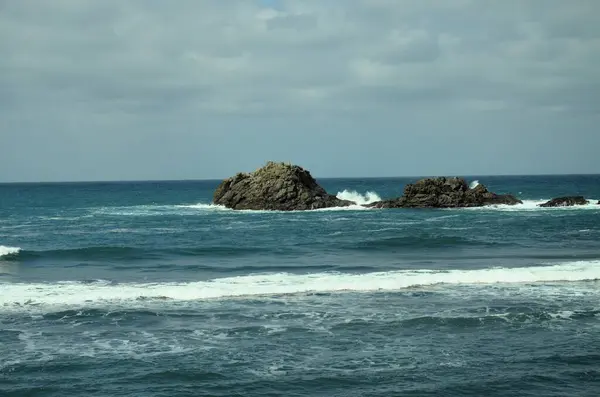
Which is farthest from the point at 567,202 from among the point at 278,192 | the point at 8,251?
the point at 8,251

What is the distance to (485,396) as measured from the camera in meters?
12.8

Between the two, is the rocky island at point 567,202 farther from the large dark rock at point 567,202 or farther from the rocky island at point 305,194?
the rocky island at point 305,194

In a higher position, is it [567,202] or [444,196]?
[444,196]

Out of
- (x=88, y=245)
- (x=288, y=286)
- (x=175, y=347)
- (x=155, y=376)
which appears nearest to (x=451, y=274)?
(x=288, y=286)

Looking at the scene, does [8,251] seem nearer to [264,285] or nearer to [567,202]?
[264,285]

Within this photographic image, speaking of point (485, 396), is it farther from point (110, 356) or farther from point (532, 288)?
point (532, 288)

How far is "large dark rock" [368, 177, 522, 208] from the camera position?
240 feet

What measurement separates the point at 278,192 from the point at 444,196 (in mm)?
17646

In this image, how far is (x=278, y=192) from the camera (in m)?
73.9

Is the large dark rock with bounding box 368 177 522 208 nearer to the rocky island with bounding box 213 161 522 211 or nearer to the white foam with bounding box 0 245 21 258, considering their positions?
the rocky island with bounding box 213 161 522 211

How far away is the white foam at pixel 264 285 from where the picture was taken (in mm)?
23312

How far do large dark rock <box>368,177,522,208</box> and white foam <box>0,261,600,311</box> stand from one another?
43006 mm

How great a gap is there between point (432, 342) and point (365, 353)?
1.95 metres

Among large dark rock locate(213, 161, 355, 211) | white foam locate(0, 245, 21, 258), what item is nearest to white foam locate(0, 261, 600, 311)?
white foam locate(0, 245, 21, 258)
